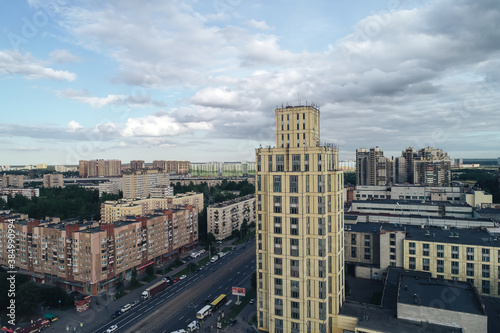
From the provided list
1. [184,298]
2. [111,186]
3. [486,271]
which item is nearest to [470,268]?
[486,271]

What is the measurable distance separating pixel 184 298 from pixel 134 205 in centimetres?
5729

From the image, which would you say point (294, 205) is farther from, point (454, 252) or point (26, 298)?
point (26, 298)

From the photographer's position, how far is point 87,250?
57.7 m

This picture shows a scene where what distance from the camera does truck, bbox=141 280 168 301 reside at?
5588 cm

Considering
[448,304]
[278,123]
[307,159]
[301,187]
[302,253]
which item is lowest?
[448,304]

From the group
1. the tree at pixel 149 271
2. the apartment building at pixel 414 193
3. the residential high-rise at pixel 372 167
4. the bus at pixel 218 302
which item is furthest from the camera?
the residential high-rise at pixel 372 167

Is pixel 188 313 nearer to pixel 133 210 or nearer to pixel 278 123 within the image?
pixel 278 123

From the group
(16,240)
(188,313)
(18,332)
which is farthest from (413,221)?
(16,240)

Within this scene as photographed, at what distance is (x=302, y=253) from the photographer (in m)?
36.9

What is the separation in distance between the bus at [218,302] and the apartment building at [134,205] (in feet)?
140

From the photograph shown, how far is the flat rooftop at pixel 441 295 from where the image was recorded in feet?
117

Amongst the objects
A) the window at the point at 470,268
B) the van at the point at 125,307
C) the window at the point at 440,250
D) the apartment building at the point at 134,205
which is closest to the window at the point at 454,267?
the window at the point at 470,268

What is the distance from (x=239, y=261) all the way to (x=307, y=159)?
46.1 meters

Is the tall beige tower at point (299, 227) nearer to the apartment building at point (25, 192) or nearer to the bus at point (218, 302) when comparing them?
the bus at point (218, 302)
